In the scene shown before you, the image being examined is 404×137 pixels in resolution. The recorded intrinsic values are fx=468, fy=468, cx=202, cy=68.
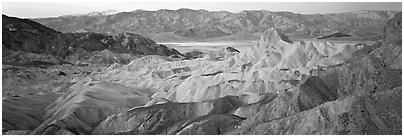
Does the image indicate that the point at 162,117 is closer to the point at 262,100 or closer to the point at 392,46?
the point at 262,100

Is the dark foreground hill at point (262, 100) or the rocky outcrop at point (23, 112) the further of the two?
the rocky outcrop at point (23, 112)

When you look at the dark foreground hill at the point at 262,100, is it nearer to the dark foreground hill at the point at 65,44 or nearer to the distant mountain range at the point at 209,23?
the distant mountain range at the point at 209,23

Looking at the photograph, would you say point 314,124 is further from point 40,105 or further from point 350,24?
point 350,24

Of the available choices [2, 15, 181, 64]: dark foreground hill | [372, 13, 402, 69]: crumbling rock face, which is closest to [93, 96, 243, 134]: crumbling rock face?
[372, 13, 402, 69]: crumbling rock face

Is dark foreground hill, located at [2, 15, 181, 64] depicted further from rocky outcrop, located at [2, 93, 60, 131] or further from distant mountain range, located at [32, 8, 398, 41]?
rocky outcrop, located at [2, 93, 60, 131]

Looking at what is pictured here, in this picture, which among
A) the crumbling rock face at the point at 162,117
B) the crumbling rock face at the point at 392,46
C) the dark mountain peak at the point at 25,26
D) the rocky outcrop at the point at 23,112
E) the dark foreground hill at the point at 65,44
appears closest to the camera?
the crumbling rock face at the point at 392,46

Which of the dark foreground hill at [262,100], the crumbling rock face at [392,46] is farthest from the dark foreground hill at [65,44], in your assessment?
the crumbling rock face at [392,46]

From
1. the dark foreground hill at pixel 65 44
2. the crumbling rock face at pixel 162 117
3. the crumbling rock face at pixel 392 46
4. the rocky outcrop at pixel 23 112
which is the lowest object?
the dark foreground hill at pixel 65 44

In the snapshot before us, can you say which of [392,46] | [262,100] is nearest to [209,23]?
[392,46]
